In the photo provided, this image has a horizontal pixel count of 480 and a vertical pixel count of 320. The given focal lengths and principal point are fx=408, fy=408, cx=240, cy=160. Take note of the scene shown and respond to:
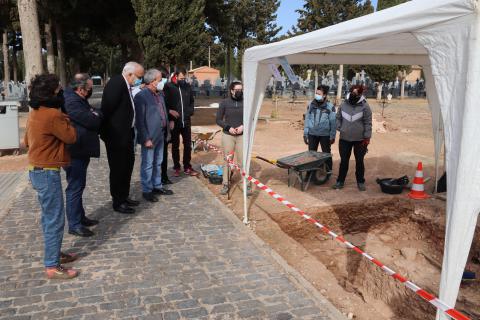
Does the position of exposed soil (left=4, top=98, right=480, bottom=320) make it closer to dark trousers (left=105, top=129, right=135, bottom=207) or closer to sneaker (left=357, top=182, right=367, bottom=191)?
sneaker (left=357, top=182, right=367, bottom=191)

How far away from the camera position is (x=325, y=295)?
3949 millimetres

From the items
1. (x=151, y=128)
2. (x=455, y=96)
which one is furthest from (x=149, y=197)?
(x=455, y=96)

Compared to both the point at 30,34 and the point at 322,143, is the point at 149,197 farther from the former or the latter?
the point at 30,34

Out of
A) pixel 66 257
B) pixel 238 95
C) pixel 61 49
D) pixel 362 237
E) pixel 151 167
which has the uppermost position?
pixel 61 49

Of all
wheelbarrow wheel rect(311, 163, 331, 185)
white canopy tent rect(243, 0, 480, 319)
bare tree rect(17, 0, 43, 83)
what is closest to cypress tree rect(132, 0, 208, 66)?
bare tree rect(17, 0, 43, 83)

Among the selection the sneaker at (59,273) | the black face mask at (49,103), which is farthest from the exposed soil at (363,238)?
the black face mask at (49,103)

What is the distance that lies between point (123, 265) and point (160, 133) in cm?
266

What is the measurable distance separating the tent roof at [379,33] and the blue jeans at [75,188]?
2.54m

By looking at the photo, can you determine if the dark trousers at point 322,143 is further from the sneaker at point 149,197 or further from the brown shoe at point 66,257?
the brown shoe at point 66,257

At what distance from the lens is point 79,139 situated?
4609 millimetres

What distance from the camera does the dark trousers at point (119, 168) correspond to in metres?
5.55

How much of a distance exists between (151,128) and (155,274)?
278cm

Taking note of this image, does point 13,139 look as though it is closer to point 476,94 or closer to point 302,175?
point 302,175

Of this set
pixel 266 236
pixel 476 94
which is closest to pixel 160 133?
pixel 266 236
